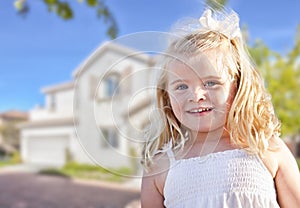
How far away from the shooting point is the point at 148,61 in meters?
0.63

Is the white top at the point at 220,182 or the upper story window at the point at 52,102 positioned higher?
the upper story window at the point at 52,102

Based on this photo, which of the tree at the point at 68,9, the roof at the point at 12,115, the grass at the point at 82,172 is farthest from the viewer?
the roof at the point at 12,115

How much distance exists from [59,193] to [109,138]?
866 cm

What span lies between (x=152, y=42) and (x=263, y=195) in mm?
260

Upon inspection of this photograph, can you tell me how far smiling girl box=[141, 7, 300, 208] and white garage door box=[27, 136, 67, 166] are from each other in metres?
11.1

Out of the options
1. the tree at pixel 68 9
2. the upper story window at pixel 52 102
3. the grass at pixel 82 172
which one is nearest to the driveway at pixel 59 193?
the grass at pixel 82 172

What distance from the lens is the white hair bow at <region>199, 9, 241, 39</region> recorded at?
602mm

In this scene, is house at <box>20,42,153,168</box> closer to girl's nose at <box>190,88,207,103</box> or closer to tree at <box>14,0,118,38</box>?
girl's nose at <box>190,88,207,103</box>

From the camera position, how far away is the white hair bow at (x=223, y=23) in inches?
23.7

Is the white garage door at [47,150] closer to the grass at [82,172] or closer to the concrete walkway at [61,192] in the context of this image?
the grass at [82,172]

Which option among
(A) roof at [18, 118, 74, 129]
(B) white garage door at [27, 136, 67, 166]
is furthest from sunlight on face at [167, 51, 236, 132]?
(B) white garage door at [27, 136, 67, 166]

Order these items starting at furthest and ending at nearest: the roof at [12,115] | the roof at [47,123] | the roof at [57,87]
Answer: the roof at [12,115] → the roof at [57,87] → the roof at [47,123]

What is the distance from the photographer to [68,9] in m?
2.44

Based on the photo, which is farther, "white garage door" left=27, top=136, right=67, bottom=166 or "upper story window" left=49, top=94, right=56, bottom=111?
"upper story window" left=49, top=94, right=56, bottom=111
